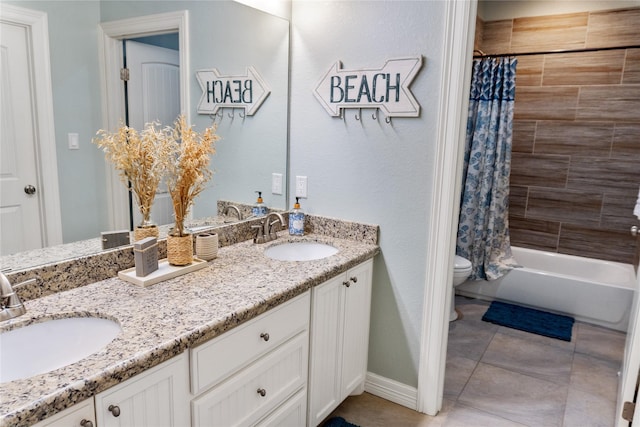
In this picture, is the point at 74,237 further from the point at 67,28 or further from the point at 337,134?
the point at 337,134

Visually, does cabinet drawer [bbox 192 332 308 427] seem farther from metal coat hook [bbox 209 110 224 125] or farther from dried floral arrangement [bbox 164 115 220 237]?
metal coat hook [bbox 209 110 224 125]

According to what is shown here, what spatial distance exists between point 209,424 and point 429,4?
1.88m

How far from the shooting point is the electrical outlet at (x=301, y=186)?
8.23 ft

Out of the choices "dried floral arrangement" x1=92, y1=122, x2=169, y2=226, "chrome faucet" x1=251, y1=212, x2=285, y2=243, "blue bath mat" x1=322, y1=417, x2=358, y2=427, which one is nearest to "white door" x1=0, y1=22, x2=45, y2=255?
"dried floral arrangement" x1=92, y1=122, x2=169, y2=226

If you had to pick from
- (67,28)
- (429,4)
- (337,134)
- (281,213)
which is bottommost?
(281,213)

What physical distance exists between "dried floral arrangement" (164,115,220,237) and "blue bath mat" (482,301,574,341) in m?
2.61

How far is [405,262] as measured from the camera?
7.48 ft

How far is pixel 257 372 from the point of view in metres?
1.60

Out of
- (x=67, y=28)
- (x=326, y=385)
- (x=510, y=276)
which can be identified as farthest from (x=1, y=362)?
(x=510, y=276)

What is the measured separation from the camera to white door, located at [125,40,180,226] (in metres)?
1.70

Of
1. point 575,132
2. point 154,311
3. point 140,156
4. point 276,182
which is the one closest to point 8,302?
point 154,311

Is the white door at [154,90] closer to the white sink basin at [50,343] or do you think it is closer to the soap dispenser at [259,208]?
the white sink basin at [50,343]

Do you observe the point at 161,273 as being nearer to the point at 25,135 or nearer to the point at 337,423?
the point at 25,135

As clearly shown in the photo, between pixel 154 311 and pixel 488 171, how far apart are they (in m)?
3.21
